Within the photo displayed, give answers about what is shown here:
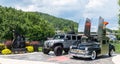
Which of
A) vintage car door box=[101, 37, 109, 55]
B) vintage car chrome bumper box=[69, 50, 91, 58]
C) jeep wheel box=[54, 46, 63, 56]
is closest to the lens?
vintage car chrome bumper box=[69, 50, 91, 58]

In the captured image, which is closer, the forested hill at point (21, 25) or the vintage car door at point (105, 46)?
the vintage car door at point (105, 46)

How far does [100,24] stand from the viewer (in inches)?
869

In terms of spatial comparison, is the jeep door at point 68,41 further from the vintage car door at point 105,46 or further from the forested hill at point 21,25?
the forested hill at point 21,25

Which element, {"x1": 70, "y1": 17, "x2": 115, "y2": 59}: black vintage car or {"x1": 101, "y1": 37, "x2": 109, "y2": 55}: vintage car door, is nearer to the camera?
{"x1": 70, "y1": 17, "x2": 115, "y2": 59}: black vintage car

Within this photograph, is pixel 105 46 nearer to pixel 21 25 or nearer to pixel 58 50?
pixel 58 50

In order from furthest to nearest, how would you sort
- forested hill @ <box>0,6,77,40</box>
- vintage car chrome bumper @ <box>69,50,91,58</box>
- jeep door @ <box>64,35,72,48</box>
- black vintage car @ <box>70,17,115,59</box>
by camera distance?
forested hill @ <box>0,6,77,40</box>, jeep door @ <box>64,35,72,48</box>, black vintage car @ <box>70,17,115,59</box>, vintage car chrome bumper @ <box>69,50,91,58</box>

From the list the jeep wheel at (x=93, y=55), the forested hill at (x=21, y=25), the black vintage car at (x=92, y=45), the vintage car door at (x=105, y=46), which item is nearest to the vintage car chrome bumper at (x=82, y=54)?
the black vintage car at (x=92, y=45)

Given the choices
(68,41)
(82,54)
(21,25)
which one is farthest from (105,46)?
(21,25)

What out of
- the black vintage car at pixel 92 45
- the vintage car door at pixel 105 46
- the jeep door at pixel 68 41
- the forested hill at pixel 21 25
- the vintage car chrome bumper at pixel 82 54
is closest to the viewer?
the vintage car chrome bumper at pixel 82 54

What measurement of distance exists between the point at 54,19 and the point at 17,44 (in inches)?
6225

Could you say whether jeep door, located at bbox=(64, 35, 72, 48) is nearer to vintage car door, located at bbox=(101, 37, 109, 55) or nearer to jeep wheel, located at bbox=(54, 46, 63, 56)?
jeep wheel, located at bbox=(54, 46, 63, 56)

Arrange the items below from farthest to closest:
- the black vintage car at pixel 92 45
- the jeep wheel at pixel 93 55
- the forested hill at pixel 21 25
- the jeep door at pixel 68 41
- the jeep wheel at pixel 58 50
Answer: the forested hill at pixel 21 25, the jeep door at pixel 68 41, the jeep wheel at pixel 58 50, the jeep wheel at pixel 93 55, the black vintage car at pixel 92 45

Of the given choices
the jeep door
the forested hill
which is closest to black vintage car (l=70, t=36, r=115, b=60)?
the jeep door

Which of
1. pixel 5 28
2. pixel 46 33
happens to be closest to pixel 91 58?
pixel 5 28
